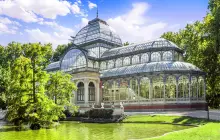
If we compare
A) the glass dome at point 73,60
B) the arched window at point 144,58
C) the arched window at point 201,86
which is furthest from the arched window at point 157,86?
the glass dome at point 73,60

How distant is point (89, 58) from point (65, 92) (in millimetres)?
18833

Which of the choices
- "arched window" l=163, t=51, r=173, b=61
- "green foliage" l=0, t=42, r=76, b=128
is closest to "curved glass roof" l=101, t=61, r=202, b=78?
"arched window" l=163, t=51, r=173, b=61

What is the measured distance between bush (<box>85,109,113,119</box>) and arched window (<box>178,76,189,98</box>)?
13.3 m

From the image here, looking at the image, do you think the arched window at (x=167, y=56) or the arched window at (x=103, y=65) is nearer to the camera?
the arched window at (x=167, y=56)

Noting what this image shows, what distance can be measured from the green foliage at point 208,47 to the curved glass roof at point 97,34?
52.2ft

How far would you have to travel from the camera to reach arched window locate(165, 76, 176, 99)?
1633 inches

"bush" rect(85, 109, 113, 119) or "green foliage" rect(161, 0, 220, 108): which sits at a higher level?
"green foliage" rect(161, 0, 220, 108)

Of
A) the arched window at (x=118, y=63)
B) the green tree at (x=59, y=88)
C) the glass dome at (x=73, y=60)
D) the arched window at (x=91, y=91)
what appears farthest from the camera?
the glass dome at (x=73, y=60)

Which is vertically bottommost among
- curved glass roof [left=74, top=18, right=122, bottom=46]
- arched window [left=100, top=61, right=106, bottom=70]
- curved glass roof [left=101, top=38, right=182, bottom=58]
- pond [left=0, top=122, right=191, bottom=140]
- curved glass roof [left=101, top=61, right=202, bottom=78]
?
pond [left=0, top=122, right=191, bottom=140]

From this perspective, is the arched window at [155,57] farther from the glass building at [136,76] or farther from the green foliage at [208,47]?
the green foliage at [208,47]

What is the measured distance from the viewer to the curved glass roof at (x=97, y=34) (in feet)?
194

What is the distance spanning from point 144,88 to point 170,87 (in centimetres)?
411

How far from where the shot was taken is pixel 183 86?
41.3m

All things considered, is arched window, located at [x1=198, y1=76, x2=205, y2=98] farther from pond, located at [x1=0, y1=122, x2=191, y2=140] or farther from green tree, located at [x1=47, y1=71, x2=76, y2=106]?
green tree, located at [x1=47, y1=71, x2=76, y2=106]
